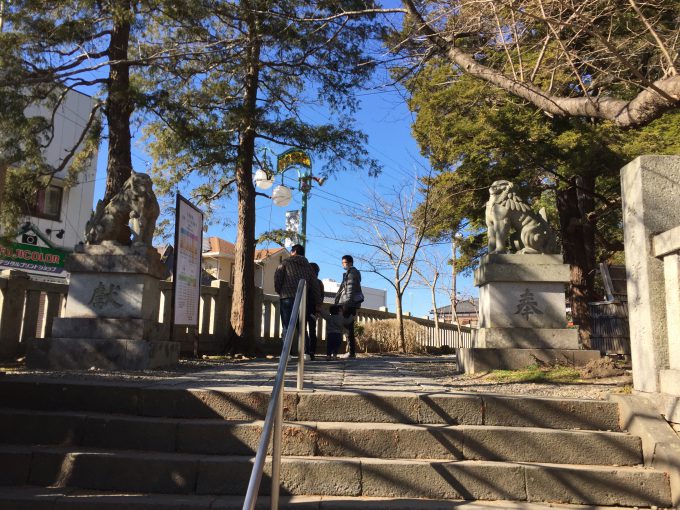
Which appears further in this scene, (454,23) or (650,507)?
(454,23)

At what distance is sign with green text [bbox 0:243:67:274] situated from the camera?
18486 mm

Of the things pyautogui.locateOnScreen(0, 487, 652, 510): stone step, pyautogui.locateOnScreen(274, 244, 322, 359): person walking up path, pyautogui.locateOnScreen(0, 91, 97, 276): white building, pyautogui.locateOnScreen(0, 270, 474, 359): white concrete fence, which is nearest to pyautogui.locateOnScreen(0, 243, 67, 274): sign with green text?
pyautogui.locateOnScreen(0, 91, 97, 276): white building

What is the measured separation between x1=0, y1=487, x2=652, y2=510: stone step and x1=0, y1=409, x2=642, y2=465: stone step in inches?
16.4

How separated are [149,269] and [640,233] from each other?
5592 mm

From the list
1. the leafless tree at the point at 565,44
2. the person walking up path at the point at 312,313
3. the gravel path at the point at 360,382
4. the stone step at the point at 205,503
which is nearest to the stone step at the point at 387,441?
the stone step at the point at 205,503

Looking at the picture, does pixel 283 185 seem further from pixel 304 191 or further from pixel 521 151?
pixel 521 151

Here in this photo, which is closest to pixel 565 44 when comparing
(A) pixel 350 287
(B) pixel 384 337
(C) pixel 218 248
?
(A) pixel 350 287

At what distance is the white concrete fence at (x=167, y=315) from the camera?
24.5 ft

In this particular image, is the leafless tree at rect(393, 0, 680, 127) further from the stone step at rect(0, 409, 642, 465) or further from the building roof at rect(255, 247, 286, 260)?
the building roof at rect(255, 247, 286, 260)

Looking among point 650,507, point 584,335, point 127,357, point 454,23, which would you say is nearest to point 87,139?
point 127,357

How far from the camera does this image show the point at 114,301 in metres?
6.88

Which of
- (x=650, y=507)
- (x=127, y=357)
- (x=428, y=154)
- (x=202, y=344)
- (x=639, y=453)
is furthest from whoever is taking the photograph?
(x=428, y=154)

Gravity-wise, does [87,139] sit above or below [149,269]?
above

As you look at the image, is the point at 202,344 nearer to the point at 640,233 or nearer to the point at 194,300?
the point at 194,300
